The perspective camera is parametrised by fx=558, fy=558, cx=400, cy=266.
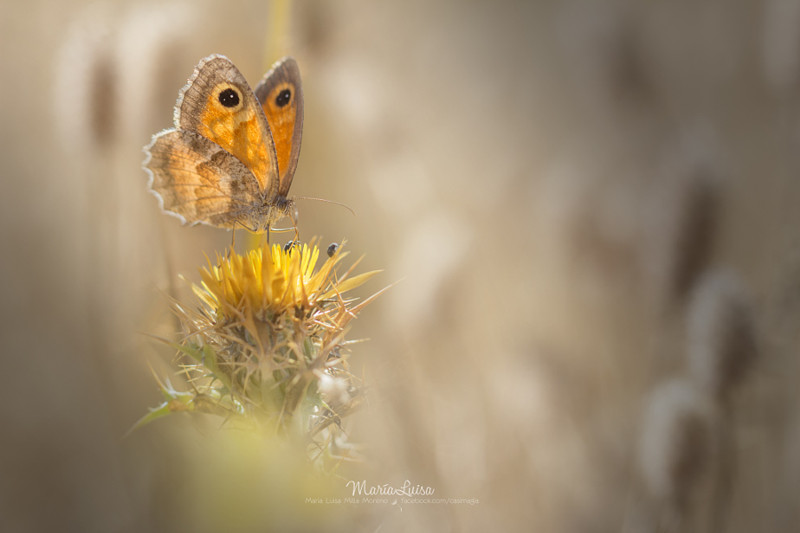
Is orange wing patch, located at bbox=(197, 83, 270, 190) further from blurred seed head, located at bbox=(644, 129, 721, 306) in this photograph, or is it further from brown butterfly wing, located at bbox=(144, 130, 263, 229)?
blurred seed head, located at bbox=(644, 129, 721, 306)

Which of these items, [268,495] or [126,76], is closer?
[268,495]

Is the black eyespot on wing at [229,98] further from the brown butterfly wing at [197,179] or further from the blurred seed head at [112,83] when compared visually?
the blurred seed head at [112,83]

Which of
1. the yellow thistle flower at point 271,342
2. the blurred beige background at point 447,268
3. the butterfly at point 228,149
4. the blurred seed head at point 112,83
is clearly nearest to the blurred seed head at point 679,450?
the blurred beige background at point 447,268

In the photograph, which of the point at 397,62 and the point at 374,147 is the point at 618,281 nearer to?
the point at 374,147

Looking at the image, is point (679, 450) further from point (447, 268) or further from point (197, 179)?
point (197, 179)

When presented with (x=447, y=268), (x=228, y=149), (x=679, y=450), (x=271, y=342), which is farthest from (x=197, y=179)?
(x=679, y=450)

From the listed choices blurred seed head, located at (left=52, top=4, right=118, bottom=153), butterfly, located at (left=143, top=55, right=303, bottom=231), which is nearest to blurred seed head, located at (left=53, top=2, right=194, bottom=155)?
blurred seed head, located at (left=52, top=4, right=118, bottom=153)

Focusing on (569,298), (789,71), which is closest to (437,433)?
(569,298)
